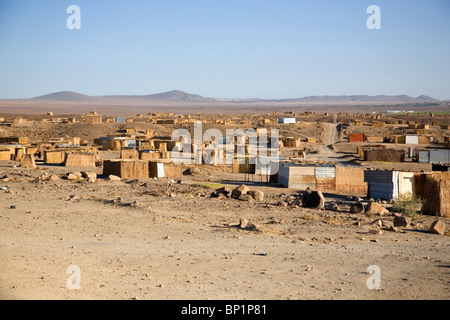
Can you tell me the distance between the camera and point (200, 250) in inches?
541

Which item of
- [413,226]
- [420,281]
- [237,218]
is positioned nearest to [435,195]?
[413,226]

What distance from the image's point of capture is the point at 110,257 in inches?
504

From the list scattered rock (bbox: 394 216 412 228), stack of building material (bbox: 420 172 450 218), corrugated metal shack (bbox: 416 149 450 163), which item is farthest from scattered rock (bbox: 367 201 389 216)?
corrugated metal shack (bbox: 416 149 450 163)

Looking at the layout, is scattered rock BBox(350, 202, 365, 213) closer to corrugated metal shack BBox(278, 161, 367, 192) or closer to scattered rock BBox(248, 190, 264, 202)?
scattered rock BBox(248, 190, 264, 202)

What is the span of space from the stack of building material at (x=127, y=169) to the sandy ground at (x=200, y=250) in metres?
5.71

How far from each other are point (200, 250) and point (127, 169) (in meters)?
14.9

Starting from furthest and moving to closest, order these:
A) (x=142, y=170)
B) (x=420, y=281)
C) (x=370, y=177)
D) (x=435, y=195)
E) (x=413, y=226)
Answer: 1. (x=142, y=170)
2. (x=370, y=177)
3. (x=435, y=195)
4. (x=413, y=226)
5. (x=420, y=281)

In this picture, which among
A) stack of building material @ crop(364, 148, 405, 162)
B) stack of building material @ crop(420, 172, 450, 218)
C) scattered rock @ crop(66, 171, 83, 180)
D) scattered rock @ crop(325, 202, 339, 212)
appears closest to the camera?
stack of building material @ crop(420, 172, 450, 218)

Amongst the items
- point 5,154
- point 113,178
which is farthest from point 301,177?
point 5,154

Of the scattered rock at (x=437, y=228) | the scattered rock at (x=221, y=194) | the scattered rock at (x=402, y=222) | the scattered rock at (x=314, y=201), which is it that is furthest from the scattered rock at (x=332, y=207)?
the scattered rock at (x=437, y=228)

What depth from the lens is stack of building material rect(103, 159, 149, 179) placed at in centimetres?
2777

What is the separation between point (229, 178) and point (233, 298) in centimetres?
2154

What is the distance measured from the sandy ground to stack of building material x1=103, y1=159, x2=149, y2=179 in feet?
18.7
